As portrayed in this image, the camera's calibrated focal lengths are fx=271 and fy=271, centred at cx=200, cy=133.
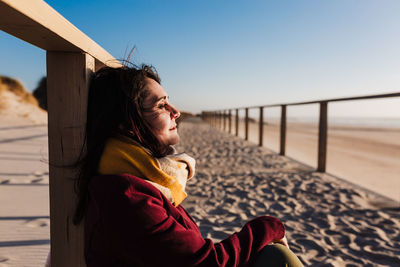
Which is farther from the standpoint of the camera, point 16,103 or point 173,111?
point 16,103

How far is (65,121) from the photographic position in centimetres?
88

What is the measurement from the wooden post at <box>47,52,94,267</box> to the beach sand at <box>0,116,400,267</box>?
0.33 ft

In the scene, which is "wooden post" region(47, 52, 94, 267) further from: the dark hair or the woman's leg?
the woman's leg

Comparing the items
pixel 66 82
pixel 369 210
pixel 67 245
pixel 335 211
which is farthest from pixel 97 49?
pixel 369 210

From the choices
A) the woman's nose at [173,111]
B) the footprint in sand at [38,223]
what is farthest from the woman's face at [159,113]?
the footprint in sand at [38,223]

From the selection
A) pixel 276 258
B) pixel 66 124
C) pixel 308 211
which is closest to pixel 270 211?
pixel 308 211

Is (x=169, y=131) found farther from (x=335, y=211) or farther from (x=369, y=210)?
(x=369, y=210)

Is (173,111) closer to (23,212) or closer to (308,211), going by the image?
(23,212)

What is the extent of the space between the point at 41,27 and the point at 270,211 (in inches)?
98.1

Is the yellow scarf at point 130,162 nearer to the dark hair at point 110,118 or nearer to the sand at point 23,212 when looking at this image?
the dark hair at point 110,118

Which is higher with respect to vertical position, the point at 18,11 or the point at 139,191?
the point at 18,11

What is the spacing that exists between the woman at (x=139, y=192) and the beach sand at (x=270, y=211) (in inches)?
11.7

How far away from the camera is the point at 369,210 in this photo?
8.77 feet

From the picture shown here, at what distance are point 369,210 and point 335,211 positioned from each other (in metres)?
0.35
